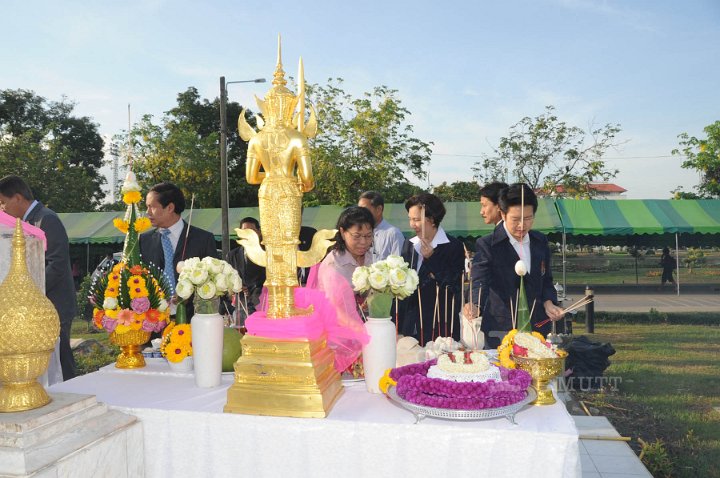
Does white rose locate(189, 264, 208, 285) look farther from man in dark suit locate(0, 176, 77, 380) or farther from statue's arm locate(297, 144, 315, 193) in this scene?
man in dark suit locate(0, 176, 77, 380)

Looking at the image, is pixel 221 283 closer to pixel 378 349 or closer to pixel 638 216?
pixel 378 349

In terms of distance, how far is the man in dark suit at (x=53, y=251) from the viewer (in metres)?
3.50

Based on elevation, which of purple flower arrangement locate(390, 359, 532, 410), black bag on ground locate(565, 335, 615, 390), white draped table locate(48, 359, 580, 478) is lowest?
black bag on ground locate(565, 335, 615, 390)

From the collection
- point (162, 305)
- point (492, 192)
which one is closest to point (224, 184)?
point (492, 192)

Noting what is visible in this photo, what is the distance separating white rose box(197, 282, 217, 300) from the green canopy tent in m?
9.09

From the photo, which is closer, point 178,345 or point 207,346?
point 207,346

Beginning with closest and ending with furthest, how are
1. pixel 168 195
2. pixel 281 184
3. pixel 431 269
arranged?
pixel 281 184
pixel 431 269
pixel 168 195

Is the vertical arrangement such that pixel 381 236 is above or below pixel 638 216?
below

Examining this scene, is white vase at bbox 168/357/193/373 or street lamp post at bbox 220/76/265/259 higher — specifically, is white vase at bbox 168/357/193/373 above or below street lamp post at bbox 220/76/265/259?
below

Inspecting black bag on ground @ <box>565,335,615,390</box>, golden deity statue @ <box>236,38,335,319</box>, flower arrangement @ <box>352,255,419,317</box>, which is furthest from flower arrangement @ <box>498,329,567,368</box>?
black bag on ground @ <box>565,335,615,390</box>

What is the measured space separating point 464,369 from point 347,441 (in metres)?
0.45

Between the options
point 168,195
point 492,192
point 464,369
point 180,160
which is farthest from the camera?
point 180,160

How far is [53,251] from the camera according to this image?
3.51 metres

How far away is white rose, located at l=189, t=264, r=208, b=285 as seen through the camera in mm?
2041
